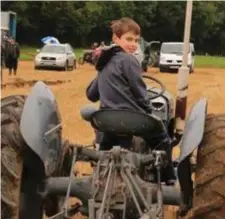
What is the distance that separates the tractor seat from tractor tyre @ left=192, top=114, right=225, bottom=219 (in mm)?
353

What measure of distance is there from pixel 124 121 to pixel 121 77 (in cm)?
40

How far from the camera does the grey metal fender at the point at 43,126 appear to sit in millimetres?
4297

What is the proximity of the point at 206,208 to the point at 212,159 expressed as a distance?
302mm

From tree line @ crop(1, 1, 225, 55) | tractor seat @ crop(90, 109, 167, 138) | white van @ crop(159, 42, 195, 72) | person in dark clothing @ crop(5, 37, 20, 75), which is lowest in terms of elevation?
tree line @ crop(1, 1, 225, 55)

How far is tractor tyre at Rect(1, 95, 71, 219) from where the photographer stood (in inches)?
164

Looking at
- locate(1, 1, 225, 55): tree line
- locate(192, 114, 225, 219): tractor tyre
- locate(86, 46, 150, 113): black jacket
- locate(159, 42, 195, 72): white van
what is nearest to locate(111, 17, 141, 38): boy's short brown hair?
locate(86, 46, 150, 113): black jacket

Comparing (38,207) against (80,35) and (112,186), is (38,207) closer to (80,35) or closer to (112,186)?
(112,186)

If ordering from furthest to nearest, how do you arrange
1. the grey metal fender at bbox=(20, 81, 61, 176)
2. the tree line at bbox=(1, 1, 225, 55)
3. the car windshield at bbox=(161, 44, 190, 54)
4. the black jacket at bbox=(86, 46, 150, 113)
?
1. the tree line at bbox=(1, 1, 225, 55)
2. the car windshield at bbox=(161, 44, 190, 54)
3. the black jacket at bbox=(86, 46, 150, 113)
4. the grey metal fender at bbox=(20, 81, 61, 176)

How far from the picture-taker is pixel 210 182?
421cm

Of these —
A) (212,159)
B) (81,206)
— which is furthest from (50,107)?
(212,159)

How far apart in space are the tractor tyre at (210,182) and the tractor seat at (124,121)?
35cm

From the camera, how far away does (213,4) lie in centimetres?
6731

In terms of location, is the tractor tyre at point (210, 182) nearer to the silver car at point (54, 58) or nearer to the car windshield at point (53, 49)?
the silver car at point (54, 58)

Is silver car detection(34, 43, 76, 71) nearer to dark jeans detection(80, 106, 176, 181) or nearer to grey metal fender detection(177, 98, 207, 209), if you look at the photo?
dark jeans detection(80, 106, 176, 181)
